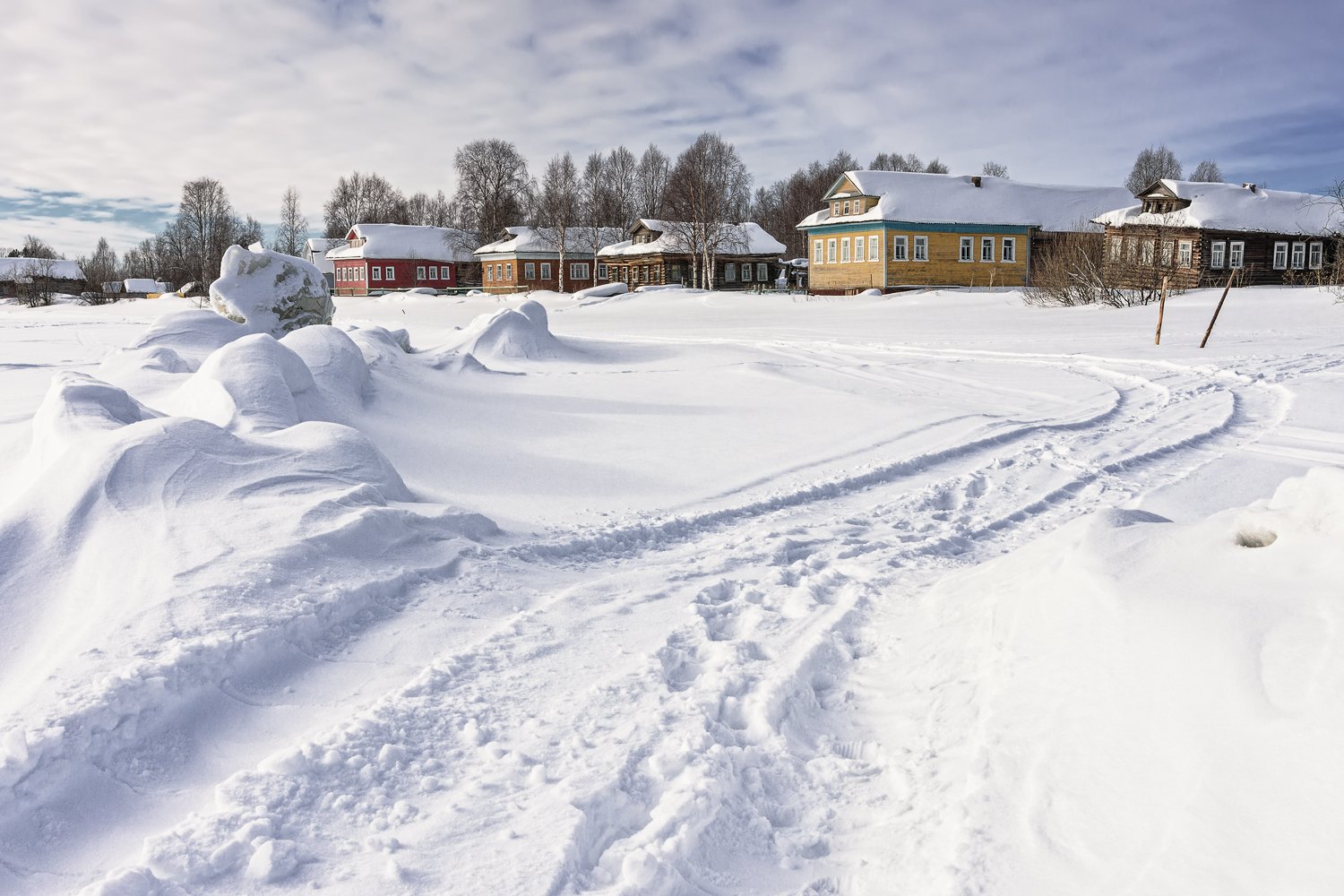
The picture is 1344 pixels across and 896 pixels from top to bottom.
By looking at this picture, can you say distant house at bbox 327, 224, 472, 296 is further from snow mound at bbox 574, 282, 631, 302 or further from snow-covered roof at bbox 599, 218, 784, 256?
snow mound at bbox 574, 282, 631, 302

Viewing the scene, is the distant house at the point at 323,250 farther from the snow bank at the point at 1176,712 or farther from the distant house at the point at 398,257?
the snow bank at the point at 1176,712

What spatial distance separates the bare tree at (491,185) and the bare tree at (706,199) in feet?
59.9

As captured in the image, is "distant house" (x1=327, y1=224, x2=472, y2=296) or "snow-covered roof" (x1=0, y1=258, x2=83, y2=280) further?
"snow-covered roof" (x1=0, y1=258, x2=83, y2=280)

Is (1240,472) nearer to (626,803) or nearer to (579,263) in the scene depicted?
(626,803)

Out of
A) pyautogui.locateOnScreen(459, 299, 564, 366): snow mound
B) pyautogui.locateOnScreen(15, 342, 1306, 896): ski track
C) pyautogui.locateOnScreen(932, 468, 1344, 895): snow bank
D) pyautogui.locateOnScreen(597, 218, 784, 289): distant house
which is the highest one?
pyautogui.locateOnScreen(597, 218, 784, 289): distant house

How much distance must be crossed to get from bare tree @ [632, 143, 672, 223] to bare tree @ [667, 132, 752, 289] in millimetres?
18353

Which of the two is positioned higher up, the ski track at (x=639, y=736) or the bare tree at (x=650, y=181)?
the bare tree at (x=650, y=181)

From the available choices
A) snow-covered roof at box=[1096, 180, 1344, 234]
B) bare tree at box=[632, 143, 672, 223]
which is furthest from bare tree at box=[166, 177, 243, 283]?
snow-covered roof at box=[1096, 180, 1344, 234]

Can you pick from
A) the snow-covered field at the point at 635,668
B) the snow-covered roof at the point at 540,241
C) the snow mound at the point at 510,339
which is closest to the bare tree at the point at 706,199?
the snow-covered roof at the point at 540,241

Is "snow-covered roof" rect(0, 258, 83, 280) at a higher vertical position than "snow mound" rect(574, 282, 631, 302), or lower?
higher

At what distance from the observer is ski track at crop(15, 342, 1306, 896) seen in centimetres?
243

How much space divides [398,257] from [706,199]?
2828 centimetres

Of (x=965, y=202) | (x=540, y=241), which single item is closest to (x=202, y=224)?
(x=540, y=241)

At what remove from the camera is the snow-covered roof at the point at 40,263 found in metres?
86.1
